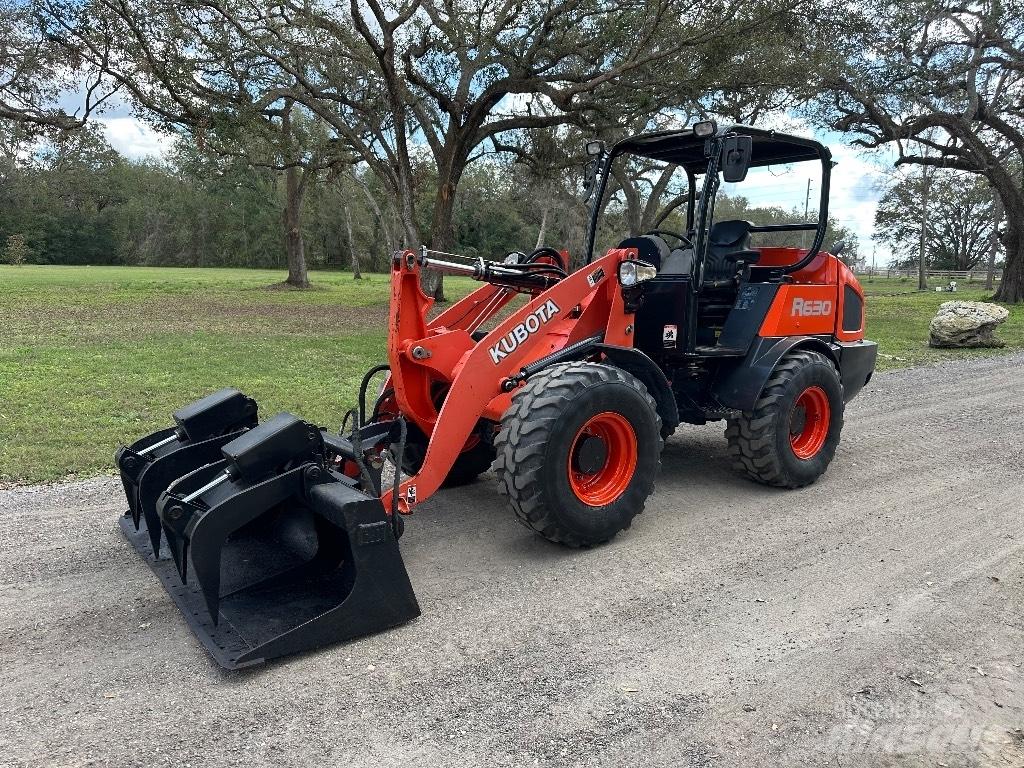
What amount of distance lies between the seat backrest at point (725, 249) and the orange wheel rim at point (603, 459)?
6.00 ft

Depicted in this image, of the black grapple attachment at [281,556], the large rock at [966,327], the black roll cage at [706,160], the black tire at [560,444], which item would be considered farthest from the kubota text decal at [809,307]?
the large rock at [966,327]

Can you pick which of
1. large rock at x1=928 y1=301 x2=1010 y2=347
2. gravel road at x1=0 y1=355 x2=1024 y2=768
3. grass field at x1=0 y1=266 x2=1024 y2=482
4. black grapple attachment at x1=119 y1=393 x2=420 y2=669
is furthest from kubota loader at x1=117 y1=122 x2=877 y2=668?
large rock at x1=928 y1=301 x2=1010 y2=347

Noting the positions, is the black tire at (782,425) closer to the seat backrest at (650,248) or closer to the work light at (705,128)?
the seat backrest at (650,248)

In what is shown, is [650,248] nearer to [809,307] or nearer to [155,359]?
[809,307]

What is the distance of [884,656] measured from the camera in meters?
3.34

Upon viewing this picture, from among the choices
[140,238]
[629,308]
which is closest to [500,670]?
[629,308]

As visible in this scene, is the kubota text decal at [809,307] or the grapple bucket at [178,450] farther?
the kubota text decal at [809,307]

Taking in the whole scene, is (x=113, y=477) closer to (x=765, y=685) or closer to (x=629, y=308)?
(x=629, y=308)

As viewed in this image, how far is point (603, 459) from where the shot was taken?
4.50 m

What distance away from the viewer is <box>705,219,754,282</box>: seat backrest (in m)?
5.77

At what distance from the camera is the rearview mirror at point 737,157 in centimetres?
491

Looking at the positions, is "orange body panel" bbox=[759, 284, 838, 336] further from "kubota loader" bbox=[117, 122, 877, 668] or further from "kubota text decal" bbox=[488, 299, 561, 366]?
"kubota text decal" bbox=[488, 299, 561, 366]

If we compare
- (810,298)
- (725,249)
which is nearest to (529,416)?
(725,249)

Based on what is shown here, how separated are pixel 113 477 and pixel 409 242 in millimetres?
15467
